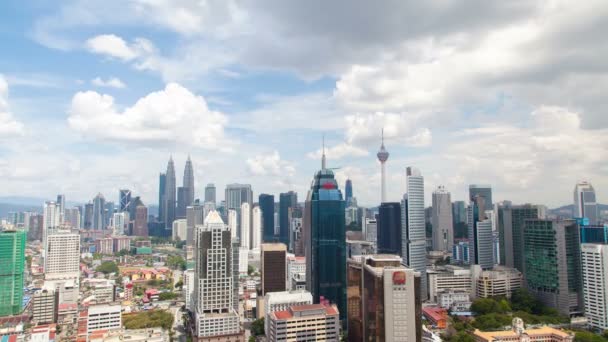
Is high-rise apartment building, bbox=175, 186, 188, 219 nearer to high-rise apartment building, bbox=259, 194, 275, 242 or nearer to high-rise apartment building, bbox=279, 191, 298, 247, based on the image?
high-rise apartment building, bbox=259, 194, 275, 242

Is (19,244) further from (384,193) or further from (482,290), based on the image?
(384,193)

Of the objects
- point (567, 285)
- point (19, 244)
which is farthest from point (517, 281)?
point (19, 244)

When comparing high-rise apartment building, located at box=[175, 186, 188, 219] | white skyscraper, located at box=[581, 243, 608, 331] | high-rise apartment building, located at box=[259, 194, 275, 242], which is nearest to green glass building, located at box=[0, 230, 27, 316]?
white skyscraper, located at box=[581, 243, 608, 331]

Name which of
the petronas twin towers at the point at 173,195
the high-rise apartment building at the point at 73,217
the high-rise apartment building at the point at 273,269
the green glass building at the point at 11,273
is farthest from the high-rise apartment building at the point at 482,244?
the high-rise apartment building at the point at 73,217

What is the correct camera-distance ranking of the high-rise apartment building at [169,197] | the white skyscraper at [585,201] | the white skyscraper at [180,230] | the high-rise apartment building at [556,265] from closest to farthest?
1. the high-rise apartment building at [556,265]
2. the white skyscraper at [585,201]
3. the white skyscraper at [180,230]
4. the high-rise apartment building at [169,197]

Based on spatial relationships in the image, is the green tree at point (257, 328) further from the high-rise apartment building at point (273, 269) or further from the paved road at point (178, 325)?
the high-rise apartment building at point (273, 269)

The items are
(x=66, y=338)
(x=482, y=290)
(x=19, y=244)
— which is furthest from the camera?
(x=482, y=290)
